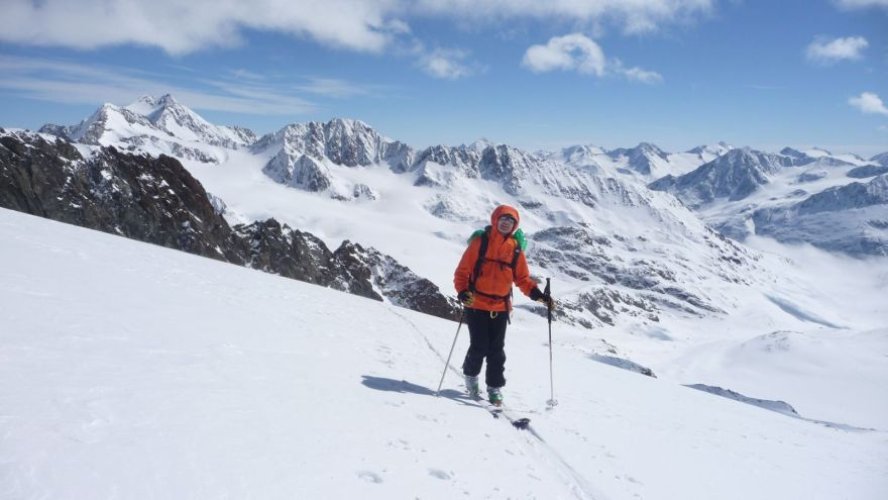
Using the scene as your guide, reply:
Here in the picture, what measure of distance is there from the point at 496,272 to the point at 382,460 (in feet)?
14.1

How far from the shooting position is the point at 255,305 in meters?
13.1

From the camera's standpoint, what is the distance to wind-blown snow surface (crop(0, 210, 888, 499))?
4.73m

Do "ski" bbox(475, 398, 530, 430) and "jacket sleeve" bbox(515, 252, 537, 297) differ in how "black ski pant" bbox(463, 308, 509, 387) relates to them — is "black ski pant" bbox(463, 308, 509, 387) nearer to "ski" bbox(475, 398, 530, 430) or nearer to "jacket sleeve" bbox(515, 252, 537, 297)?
"ski" bbox(475, 398, 530, 430)

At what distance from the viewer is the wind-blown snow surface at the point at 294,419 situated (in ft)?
15.5

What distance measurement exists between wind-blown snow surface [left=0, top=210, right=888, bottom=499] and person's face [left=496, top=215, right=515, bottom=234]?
3.03 meters

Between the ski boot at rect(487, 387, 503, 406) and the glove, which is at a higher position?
the glove

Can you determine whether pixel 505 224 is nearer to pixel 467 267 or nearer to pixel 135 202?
pixel 467 267

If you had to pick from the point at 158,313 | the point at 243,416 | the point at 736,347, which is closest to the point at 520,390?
the point at 243,416

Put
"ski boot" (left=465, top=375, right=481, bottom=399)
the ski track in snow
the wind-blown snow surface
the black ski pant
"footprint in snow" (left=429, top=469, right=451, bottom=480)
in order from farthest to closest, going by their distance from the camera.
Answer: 1. "ski boot" (left=465, top=375, right=481, bottom=399)
2. the black ski pant
3. the ski track in snow
4. "footprint in snow" (left=429, top=469, right=451, bottom=480)
5. the wind-blown snow surface

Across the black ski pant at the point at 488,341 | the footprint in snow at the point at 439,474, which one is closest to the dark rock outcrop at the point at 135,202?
the black ski pant at the point at 488,341

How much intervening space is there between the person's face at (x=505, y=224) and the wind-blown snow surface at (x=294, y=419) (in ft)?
9.93

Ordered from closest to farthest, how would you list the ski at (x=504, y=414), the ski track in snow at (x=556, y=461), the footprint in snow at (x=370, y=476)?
the footprint in snow at (x=370, y=476) → the ski track in snow at (x=556, y=461) → the ski at (x=504, y=414)

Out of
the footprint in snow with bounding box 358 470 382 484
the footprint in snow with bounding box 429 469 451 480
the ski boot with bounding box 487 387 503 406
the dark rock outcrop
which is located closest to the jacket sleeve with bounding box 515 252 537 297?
the ski boot with bounding box 487 387 503 406

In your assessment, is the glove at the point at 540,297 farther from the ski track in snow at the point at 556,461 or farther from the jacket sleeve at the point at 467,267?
the ski track in snow at the point at 556,461
